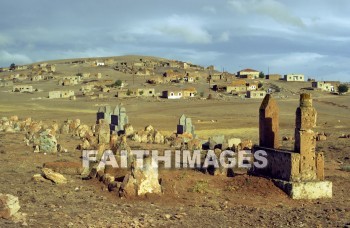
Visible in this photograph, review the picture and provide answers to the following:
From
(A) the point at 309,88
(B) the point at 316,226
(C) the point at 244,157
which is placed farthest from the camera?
(A) the point at 309,88

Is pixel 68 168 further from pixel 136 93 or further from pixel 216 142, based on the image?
pixel 136 93

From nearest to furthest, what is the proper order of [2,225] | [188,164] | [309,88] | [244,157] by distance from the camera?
[2,225] → [188,164] → [244,157] → [309,88]

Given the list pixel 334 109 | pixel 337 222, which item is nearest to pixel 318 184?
pixel 337 222

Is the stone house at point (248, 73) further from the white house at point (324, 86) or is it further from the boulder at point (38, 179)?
the boulder at point (38, 179)

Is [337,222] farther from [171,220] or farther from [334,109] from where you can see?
[334,109]

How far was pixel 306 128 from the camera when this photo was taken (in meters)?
14.1

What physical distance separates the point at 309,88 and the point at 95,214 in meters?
88.2

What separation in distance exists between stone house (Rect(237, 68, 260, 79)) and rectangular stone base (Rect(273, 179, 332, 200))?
10458 centimetres

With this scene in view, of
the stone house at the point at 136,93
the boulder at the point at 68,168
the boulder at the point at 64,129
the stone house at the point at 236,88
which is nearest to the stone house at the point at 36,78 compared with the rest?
the stone house at the point at 136,93

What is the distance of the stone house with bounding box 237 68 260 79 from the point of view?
118 metres

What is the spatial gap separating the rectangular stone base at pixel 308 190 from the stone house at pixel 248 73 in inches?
4117

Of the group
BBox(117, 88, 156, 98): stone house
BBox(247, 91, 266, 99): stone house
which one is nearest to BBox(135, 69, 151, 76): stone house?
BBox(117, 88, 156, 98): stone house

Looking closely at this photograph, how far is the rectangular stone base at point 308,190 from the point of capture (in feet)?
44.8

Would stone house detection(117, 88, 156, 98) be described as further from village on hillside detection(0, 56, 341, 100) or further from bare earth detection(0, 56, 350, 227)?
bare earth detection(0, 56, 350, 227)
